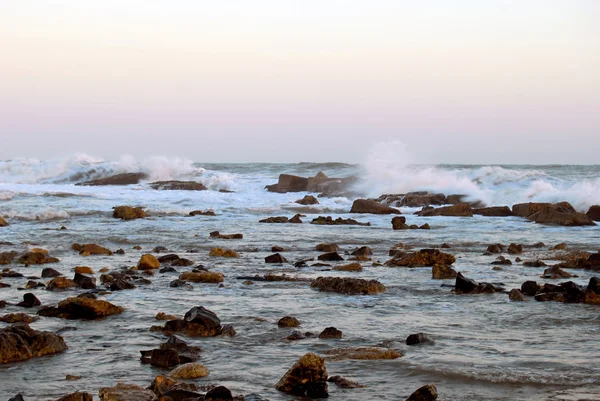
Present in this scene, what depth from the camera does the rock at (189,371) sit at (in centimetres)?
499

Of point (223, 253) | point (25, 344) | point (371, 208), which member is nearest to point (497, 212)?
point (371, 208)

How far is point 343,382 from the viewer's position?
4836 mm

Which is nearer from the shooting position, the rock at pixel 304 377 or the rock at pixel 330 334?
the rock at pixel 304 377

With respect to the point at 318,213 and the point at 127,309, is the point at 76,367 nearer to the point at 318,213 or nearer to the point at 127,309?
the point at 127,309

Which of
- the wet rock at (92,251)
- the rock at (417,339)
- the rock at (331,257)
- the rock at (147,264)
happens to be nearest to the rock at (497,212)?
the rock at (331,257)

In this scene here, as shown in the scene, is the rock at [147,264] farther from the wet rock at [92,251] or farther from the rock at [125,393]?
the rock at [125,393]

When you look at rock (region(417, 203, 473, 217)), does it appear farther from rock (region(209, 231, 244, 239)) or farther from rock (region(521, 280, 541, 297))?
rock (region(521, 280, 541, 297))

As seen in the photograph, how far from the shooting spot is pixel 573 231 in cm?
1898

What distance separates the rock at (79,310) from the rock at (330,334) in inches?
88.0

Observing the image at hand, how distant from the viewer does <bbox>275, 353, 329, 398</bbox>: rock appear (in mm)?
4691

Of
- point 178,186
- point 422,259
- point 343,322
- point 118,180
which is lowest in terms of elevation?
point 343,322

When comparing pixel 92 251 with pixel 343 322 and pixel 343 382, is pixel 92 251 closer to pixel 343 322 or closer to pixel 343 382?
pixel 343 322

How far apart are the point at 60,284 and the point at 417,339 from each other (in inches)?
188

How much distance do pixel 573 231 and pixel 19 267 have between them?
13197 millimetres
